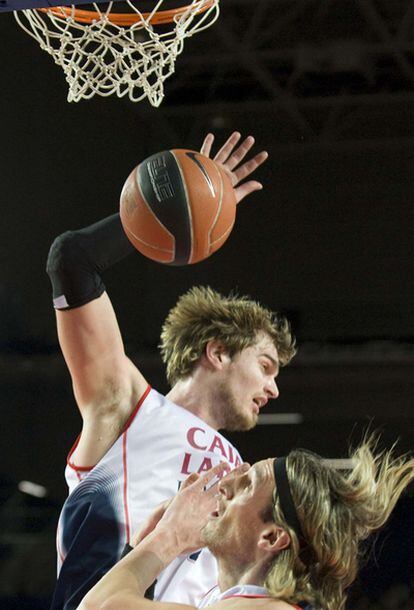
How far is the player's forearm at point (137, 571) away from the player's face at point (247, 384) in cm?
136

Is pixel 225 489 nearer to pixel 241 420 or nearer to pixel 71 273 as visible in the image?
pixel 71 273

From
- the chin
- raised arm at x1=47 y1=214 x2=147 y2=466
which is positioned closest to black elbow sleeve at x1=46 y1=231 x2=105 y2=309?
raised arm at x1=47 y1=214 x2=147 y2=466

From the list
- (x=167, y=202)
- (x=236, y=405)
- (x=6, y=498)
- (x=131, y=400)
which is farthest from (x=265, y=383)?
(x=6, y=498)

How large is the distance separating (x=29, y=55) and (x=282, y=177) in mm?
2633

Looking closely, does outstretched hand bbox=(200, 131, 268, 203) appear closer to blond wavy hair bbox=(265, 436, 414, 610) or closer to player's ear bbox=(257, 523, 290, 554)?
blond wavy hair bbox=(265, 436, 414, 610)

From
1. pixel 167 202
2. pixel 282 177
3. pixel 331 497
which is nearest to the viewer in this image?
pixel 331 497

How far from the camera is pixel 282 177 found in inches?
390

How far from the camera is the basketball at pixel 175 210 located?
136 inches

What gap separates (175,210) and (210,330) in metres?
0.68

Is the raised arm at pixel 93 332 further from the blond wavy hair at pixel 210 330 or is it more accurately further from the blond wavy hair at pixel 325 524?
the blond wavy hair at pixel 325 524

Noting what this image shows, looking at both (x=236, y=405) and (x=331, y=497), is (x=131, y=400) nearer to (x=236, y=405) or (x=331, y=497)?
(x=236, y=405)

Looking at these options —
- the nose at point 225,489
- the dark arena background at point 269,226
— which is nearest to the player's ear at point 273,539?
the nose at point 225,489

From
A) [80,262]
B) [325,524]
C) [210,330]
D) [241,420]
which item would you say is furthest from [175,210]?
[325,524]

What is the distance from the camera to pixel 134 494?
3492mm
